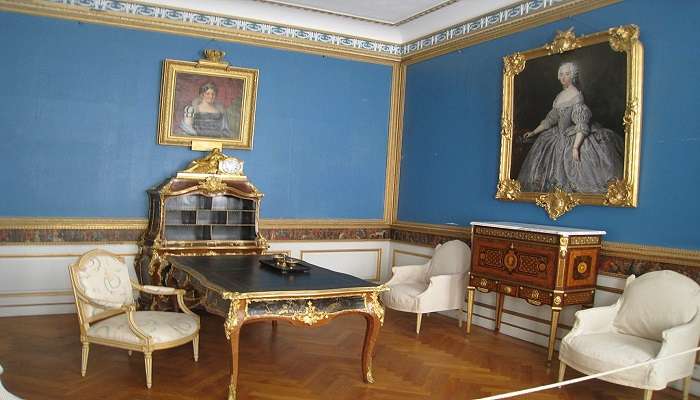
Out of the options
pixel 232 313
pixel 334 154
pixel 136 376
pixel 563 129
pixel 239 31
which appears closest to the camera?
pixel 232 313

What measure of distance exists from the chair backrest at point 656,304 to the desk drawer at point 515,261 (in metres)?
0.66

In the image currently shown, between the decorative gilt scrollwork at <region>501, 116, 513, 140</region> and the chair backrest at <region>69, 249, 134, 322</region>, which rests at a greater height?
the decorative gilt scrollwork at <region>501, 116, 513, 140</region>

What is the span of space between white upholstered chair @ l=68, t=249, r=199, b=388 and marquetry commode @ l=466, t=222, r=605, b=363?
2915 millimetres

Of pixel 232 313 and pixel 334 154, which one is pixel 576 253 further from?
pixel 334 154

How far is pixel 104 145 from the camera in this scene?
22.1 feet

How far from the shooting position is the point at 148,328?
4.30 metres

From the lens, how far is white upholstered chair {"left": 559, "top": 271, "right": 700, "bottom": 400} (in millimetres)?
4031

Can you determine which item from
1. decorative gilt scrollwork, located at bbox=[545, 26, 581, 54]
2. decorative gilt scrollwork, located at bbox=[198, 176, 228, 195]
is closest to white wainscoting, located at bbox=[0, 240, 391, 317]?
decorative gilt scrollwork, located at bbox=[198, 176, 228, 195]

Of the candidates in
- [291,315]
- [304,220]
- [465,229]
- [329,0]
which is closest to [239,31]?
[329,0]

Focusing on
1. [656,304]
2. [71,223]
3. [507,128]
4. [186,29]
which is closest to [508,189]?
[507,128]

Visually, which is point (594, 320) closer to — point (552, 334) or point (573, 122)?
point (552, 334)

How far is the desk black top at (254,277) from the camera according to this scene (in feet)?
13.7

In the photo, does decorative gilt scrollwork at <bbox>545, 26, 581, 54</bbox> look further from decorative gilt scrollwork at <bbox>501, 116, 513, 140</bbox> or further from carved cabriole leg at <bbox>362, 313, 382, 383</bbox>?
carved cabriole leg at <bbox>362, 313, 382, 383</bbox>

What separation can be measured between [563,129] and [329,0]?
314 centimetres
